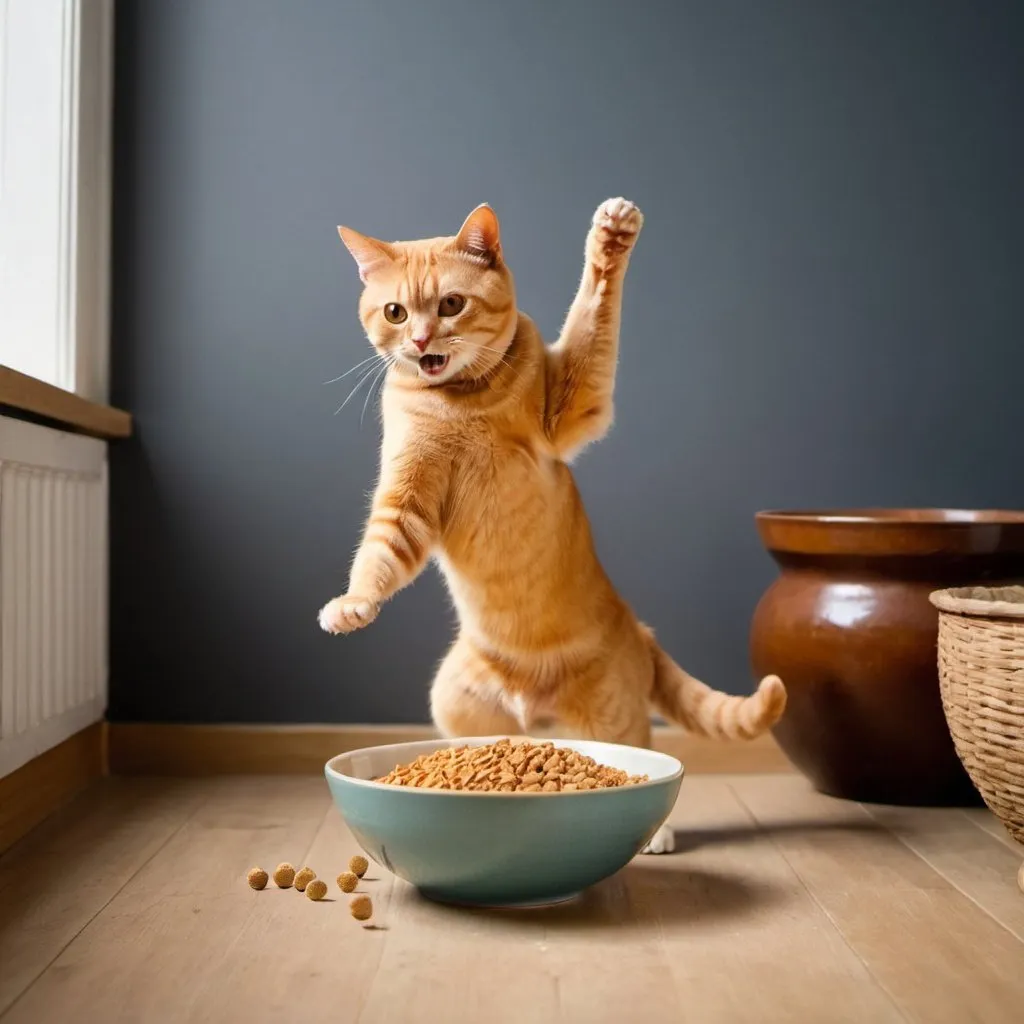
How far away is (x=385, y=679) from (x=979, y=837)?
40.4 inches

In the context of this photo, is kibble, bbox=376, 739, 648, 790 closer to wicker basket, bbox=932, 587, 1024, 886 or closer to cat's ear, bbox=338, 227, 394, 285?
wicker basket, bbox=932, 587, 1024, 886

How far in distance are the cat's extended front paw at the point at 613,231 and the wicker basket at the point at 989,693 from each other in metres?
0.62

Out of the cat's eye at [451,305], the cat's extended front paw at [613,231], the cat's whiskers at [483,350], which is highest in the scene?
the cat's extended front paw at [613,231]

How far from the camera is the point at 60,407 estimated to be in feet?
5.82

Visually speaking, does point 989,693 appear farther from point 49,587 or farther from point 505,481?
point 49,587

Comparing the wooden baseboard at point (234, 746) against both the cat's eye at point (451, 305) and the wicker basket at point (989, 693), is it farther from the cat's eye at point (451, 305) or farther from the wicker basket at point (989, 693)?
the cat's eye at point (451, 305)

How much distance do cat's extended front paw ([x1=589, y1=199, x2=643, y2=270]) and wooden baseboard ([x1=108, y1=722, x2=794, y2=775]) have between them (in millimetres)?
928

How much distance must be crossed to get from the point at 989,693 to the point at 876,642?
43 cm

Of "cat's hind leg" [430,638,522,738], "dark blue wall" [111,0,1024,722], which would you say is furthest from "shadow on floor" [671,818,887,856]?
"dark blue wall" [111,0,1024,722]

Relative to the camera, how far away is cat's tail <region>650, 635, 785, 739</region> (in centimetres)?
166

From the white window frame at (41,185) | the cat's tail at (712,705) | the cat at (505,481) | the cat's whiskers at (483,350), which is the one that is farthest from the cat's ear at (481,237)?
the white window frame at (41,185)

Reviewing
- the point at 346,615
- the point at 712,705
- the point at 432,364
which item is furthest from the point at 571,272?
the point at 346,615

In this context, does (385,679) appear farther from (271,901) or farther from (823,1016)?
(823,1016)

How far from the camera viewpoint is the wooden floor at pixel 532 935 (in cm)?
108
